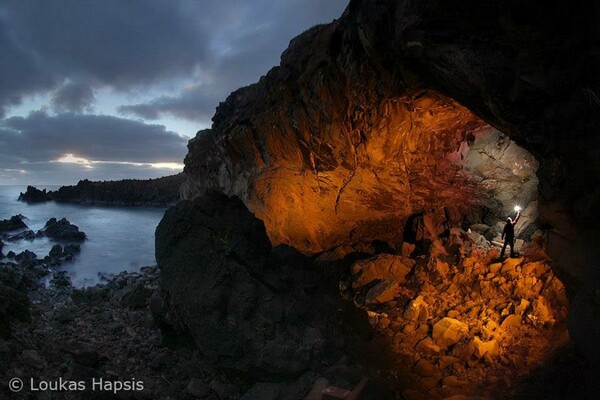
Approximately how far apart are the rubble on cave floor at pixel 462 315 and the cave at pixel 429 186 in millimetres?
34

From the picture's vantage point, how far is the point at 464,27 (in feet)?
13.7

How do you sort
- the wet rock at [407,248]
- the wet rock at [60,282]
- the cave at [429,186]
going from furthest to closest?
the wet rock at [60,282]
the wet rock at [407,248]
the cave at [429,186]

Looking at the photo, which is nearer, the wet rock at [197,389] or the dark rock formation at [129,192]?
the wet rock at [197,389]

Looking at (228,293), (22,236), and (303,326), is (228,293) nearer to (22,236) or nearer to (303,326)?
(303,326)

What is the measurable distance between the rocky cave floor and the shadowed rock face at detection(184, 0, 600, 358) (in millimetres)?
1678

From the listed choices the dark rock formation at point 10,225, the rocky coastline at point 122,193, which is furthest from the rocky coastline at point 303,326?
the rocky coastline at point 122,193

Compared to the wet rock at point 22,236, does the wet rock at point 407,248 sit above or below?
above

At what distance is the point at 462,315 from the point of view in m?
7.15

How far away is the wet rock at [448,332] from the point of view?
21.2 ft

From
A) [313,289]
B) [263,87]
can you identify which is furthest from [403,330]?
[263,87]

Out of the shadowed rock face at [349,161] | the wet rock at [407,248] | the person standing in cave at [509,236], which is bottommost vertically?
the wet rock at [407,248]

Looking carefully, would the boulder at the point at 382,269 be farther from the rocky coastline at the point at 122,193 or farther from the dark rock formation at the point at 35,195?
the dark rock formation at the point at 35,195

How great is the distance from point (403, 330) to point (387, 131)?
454 cm

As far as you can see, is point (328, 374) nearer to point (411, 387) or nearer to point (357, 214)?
point (411, 387)
